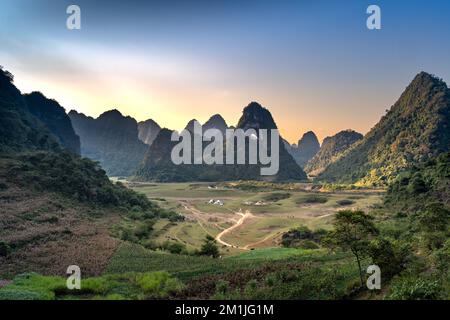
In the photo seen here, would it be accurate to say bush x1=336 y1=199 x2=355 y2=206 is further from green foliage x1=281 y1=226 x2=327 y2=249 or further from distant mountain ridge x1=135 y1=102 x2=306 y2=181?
distant mountain ridge x1=135 y1=102 x2=306 y2=181

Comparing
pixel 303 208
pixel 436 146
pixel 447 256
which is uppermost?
pixel 436 146

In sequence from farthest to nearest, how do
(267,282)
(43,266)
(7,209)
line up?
(7,209)
(43,266)
(267,282)

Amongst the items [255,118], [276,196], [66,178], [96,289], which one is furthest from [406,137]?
[96,289]

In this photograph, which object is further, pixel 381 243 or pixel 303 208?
pixel 303 208

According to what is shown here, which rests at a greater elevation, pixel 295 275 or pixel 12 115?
pixel 12 115

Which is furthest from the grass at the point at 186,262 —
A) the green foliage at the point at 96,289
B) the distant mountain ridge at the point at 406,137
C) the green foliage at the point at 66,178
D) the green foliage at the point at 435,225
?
the distant mountain ridge at the point at 406,137

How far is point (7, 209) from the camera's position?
3488cm

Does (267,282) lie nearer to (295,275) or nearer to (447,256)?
(295,275)

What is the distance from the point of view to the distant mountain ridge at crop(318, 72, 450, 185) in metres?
97.4

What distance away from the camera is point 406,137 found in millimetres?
107188

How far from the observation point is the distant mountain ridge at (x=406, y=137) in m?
97.4
